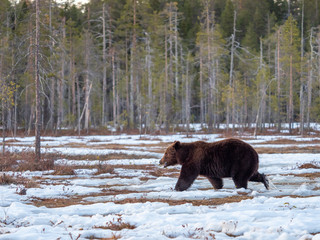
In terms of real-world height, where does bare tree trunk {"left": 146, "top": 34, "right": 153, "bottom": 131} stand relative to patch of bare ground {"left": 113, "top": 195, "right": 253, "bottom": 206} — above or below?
above

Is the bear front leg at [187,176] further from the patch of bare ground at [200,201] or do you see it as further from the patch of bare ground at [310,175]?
the patch of bare ground at [310,175]

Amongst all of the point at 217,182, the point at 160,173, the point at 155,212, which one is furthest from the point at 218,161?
the point at 160,173

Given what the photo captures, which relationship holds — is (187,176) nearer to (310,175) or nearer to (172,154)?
(172,154)

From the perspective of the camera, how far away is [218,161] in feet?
32.5

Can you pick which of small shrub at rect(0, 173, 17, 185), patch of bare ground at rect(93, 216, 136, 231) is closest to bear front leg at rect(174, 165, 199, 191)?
patch of bare ground at rect(93, 216, 136, 231)

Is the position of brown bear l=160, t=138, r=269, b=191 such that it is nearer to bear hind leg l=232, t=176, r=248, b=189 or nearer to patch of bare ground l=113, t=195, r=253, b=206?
bear hind leg l=232, t=176, r=248, b=189

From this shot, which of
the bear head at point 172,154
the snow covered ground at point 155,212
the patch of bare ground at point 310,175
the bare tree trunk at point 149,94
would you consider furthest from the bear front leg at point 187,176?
the bare tree trunk at point 149,94

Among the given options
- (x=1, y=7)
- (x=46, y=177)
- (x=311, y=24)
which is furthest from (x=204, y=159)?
(x=311, y=24)

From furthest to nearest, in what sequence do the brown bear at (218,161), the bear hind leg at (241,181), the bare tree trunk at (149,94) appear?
the bare tree trunk at (149,94)
the bear hind leg at (241,181)
the brown bear at (218,161)

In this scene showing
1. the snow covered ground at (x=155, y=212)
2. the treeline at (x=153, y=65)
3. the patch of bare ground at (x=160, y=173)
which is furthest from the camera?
the treeline at (x=153, y=65)

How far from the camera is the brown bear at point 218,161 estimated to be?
31.7 ft

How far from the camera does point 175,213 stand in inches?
295

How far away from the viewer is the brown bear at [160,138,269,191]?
9.65 meters

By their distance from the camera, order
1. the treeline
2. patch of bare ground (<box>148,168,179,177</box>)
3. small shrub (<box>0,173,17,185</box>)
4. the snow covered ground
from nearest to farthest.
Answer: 1. the snow covered ground
2. small shrub (<box>0,173,17,185</box>)
3. patch of bare ground (<box>148,168,179,177</box>)
4. the treeline
